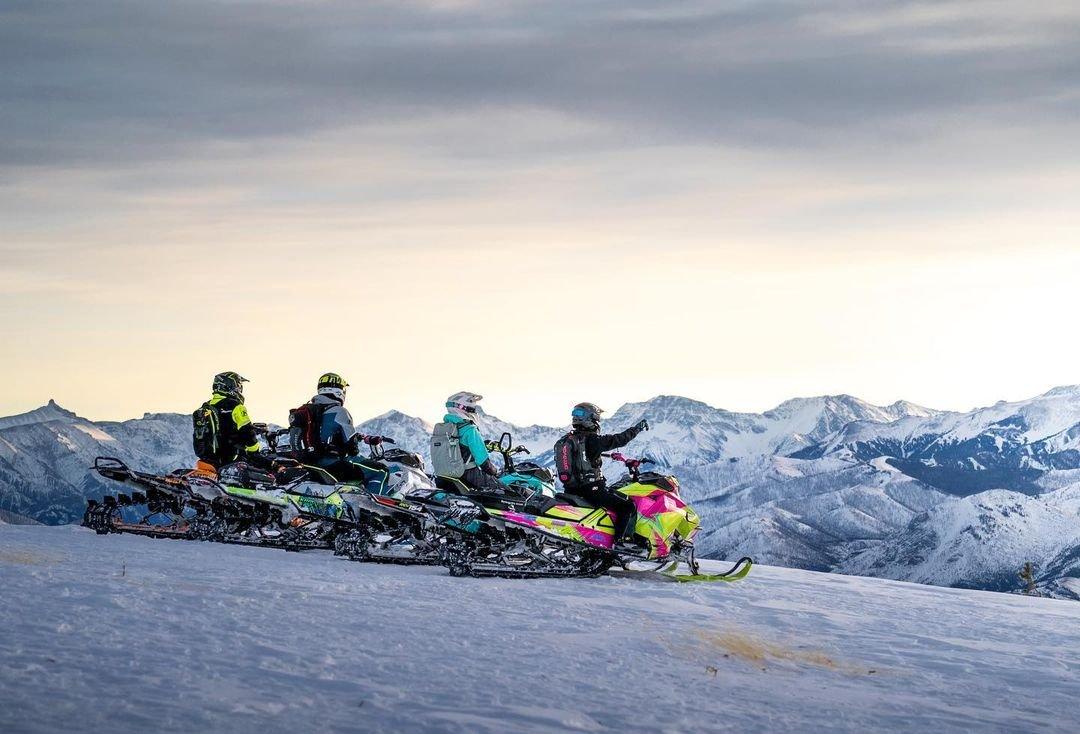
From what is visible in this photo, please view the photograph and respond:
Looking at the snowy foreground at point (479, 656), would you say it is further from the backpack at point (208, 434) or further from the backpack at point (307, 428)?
the backpack at point (208, 434)

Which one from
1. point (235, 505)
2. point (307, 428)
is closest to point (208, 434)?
point (235, 505)

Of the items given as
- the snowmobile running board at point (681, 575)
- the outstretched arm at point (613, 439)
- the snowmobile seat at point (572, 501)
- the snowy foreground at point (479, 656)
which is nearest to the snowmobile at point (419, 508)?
the snowmobile seat at point (572, 501)

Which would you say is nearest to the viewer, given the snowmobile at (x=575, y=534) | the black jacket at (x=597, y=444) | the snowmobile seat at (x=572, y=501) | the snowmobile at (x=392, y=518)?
the snowmobile at (x=575, y=534)

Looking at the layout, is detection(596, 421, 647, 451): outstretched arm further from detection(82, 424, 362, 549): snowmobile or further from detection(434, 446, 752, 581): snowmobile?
→ detection(82, 424, 362, 549): snowmobile

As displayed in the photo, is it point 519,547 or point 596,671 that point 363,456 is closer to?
point 519,547

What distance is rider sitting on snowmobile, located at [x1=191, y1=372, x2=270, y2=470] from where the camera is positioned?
21.6 meters

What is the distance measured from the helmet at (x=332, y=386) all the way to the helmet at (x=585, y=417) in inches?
183

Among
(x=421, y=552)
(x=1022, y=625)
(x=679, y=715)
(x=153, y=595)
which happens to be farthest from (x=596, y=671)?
→ (x=421, y=552)

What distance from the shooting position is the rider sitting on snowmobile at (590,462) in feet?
56.8

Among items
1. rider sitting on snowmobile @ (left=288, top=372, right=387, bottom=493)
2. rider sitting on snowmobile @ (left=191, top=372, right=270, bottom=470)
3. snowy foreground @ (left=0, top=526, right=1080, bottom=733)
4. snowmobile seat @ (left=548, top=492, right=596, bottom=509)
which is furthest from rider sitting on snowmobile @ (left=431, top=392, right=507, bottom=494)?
rider sitting on snowmobile @ (left=191, top=372, right=270, bottom=470)

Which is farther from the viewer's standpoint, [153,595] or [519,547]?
[519,547]

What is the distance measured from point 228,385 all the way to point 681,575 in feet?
29.1

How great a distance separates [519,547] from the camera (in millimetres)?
16984

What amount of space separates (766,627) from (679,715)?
444 centimetres
